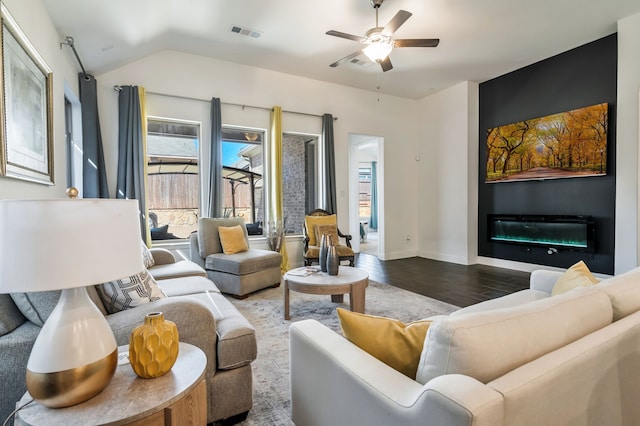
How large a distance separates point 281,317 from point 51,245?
8.34 ft

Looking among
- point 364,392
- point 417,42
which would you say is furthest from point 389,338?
point 417,42

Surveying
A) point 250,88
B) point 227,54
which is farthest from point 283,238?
point 227,54

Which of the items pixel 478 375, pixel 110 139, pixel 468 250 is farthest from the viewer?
pixel 468 250

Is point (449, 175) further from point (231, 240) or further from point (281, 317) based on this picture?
point (281, 317)

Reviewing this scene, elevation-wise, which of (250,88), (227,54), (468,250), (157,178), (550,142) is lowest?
(468,250)

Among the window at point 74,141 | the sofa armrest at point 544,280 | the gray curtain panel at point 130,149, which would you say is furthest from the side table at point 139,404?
the window at point 74,141

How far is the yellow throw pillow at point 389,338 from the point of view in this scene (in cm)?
105

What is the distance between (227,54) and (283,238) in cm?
288

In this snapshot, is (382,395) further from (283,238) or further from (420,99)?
(420,99)

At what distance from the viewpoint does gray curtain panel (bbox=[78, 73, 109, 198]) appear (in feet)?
12.7

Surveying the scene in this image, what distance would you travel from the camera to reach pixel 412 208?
679 centimetres

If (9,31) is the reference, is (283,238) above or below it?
below

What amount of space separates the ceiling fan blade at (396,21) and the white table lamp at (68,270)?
9.33 feet

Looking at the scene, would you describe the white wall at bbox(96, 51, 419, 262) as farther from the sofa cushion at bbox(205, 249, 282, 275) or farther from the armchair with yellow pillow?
the armchair with yellow pillow
